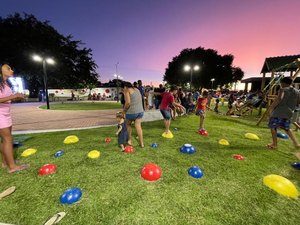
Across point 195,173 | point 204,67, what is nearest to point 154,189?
point 195,173

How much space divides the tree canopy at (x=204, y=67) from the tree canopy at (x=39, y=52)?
25.4 metres

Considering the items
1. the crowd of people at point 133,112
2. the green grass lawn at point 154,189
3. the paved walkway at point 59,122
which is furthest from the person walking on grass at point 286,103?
the paved walkway at point 59,122

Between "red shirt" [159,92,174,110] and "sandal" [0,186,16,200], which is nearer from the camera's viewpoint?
"sandal" [0,186,16,200]

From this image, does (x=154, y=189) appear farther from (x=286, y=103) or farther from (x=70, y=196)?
(x=286, y=103)

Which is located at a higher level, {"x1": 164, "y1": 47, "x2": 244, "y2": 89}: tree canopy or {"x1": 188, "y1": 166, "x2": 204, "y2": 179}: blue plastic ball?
{"x1": 164, "y1": 47, "x2": 244, "y2": 89}: tree canopy

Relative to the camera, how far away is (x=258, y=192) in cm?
276

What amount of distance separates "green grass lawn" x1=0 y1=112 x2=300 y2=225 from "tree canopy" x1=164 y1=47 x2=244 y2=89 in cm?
4309

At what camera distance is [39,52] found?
27.0 meters

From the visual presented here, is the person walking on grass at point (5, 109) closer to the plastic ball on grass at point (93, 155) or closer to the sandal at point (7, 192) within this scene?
the sandal at point (7, 192)

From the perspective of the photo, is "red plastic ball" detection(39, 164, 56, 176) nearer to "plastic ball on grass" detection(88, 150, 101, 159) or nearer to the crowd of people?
the crowd of people

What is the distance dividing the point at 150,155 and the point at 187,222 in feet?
7.23

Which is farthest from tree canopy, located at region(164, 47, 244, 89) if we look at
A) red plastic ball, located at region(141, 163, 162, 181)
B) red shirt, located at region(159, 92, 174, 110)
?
red plastic ball, located at region(141, 163, 162, 181)

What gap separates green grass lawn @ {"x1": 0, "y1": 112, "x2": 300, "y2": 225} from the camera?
2197mm

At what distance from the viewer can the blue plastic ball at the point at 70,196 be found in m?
2.45
